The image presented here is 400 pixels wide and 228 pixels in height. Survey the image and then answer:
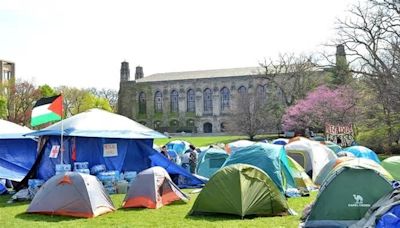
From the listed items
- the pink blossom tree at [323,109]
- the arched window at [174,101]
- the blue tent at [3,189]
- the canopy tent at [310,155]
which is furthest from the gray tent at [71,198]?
the arched window at [174,101]

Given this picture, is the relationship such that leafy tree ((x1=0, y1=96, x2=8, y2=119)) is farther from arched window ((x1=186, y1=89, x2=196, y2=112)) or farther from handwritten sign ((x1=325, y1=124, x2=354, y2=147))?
handwritten sign ((x1=325, y1=124, x2=354, y2=147))

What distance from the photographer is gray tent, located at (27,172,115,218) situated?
31.8 feet

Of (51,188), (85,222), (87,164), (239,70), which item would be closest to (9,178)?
(87,164)

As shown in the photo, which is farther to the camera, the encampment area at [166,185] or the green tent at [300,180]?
the green tent at [300,180]

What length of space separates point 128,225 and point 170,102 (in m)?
75.7

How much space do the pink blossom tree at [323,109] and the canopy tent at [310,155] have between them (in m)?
18.2

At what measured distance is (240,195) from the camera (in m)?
9.27

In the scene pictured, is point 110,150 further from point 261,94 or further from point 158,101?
point 158,101

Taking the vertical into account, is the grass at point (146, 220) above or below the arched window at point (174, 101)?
below

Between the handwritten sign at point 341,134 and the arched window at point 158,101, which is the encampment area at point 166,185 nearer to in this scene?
the handwritten sign at point 341,134

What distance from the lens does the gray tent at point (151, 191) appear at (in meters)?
10.8

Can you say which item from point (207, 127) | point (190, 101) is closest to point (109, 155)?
point (207, 127)

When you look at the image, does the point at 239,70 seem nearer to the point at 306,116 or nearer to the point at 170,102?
the point at 170,102

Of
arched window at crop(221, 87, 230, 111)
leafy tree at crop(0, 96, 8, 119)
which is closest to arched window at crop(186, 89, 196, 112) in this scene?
arched window at crop(221, 87, 230, 111)
